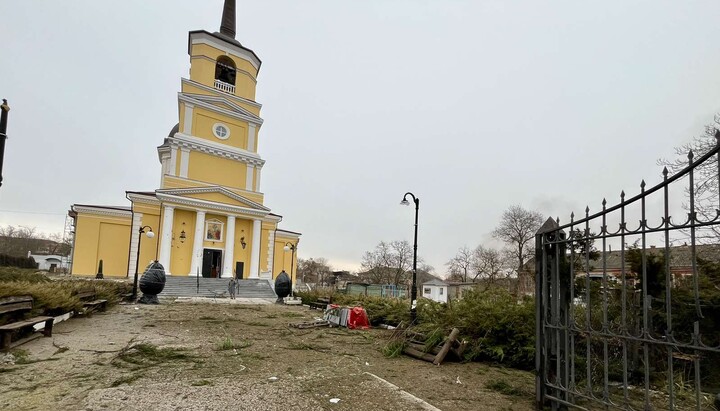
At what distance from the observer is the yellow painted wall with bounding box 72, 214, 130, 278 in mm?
34531

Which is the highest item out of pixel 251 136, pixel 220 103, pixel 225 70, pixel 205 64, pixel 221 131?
pixel 225 70

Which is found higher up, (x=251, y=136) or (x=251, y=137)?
(x=251, y=136)

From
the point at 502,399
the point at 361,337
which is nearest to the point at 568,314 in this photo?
the point at 502,399

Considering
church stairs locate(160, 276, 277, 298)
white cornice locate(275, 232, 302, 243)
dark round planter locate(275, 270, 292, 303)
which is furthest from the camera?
white cornice locate(275, 232, 302, 243)

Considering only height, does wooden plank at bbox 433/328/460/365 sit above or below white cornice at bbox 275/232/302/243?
below

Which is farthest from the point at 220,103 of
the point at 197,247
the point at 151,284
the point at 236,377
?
the point at 236,377

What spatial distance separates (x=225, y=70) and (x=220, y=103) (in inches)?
179

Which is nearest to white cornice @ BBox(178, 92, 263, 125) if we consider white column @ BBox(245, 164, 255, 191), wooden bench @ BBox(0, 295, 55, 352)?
white column @ BBox(245, 164, 255, 191)

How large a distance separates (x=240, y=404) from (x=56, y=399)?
215cm

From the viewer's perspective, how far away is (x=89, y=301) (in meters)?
14.3

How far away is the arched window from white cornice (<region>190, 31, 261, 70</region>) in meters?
0.94

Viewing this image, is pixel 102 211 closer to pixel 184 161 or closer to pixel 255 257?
pixel 184 161

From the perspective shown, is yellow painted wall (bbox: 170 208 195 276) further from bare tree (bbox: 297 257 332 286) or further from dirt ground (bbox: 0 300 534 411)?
bare tree (bbox: 297 257 332 286)

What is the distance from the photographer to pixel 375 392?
520cm
